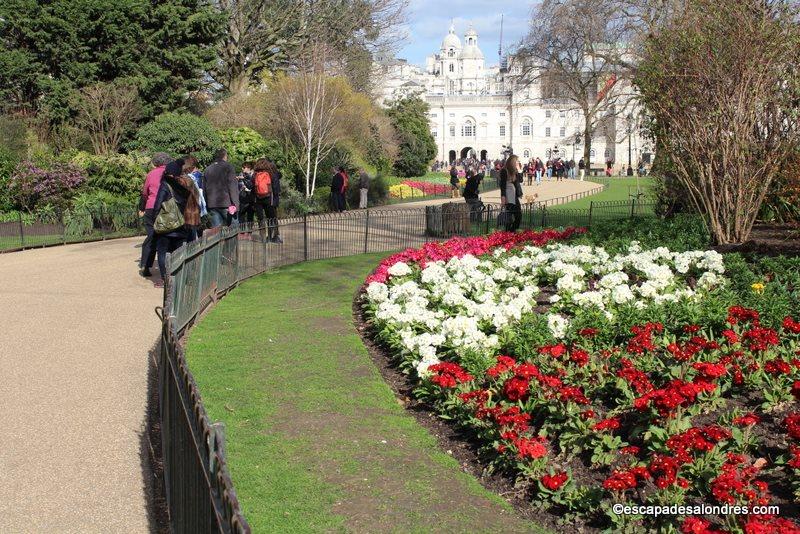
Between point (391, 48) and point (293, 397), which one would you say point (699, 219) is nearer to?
point (293, 397)

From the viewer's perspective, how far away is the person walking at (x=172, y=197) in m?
10.8

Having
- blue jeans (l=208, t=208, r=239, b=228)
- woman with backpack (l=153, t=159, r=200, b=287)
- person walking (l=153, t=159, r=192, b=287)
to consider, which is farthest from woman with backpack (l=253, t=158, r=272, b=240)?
person walking (l=153, t=159, r=192, b=287)

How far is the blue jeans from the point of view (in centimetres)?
1388

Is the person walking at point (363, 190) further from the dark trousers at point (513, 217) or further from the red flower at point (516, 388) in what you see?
the red flower at point (516, 388)

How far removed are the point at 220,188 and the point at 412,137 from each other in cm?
3436

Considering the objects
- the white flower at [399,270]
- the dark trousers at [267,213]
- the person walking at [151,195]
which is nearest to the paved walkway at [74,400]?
the person walking at [151,195]

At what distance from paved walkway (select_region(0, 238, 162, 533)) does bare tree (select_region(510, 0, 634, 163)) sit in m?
20.3

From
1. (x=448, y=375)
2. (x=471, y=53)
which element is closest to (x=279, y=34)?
(x=448, y=375)

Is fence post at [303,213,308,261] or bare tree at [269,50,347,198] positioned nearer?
fence post at [303,213,308,261]

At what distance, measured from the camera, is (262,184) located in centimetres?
1532

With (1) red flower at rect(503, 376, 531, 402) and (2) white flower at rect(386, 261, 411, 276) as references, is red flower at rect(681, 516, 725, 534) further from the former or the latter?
(2) white flower at rect(386, 261, 411, 276)

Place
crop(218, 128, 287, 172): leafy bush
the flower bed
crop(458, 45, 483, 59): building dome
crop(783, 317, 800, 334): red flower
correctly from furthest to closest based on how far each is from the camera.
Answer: crop(458, 45, 483, 59): building dome < crop(218, 128, 287, 172): leafy bush < crop(783, 317, 800, 334): red flower < the flower bed

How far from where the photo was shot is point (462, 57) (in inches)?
6324

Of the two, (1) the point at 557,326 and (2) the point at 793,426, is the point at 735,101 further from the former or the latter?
(2) the point at 793,426
